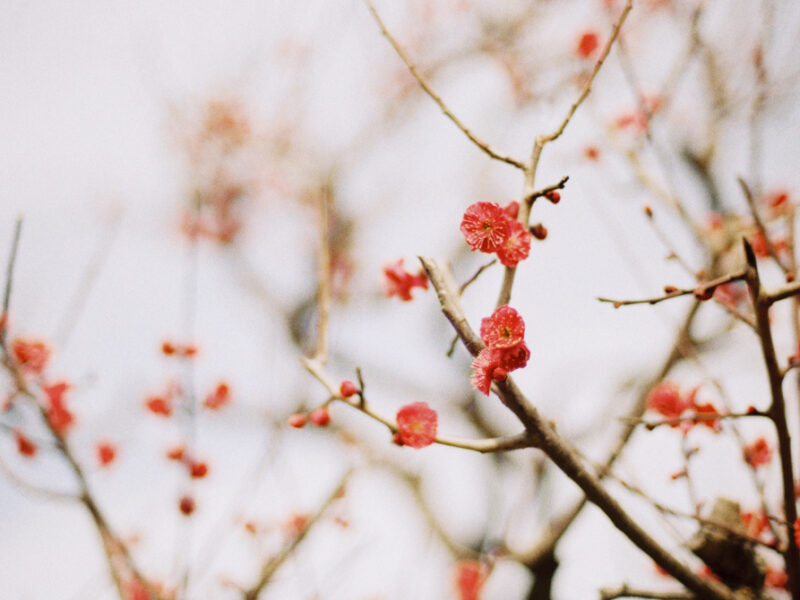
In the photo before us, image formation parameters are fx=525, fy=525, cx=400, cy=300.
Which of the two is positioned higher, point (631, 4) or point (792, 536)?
point (631, 4)

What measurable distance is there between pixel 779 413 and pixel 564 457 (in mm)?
635

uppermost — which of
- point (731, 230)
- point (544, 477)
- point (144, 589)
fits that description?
point (731, 230)

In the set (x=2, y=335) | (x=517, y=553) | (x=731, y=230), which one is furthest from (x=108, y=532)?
(x=731, y=230)

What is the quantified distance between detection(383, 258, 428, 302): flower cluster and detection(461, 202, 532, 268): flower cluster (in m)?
0.39

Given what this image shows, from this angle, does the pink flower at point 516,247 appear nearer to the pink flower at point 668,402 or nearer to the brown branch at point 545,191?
the brown branch at point 545,191

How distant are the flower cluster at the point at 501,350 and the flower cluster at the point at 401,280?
0.55 m

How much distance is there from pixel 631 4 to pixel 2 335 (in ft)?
7.09

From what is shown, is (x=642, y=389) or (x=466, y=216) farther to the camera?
(x=642, y=389)

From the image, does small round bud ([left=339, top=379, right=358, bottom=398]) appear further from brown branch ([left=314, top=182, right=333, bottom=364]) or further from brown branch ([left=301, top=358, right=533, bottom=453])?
brown branch ([left=314, top=182, right=333, bottom=364])

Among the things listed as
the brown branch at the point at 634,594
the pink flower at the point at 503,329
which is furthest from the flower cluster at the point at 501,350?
the brown branch at the point at 634,594

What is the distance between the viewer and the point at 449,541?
521cm

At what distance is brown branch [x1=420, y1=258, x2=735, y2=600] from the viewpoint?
47.9 inches

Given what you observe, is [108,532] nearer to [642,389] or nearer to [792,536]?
[792,536]

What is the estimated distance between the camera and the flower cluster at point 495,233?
4.06ft
